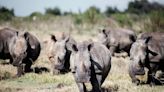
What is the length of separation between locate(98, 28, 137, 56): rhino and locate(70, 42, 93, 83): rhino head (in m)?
8.23

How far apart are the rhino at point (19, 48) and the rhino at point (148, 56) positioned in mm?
3345

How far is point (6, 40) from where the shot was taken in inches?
556

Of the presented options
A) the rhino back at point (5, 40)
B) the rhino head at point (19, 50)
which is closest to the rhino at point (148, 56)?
the rhino head at point (19, 50)

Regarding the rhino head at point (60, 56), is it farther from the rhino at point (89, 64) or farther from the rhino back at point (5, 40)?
the rhino at point (89, 64)


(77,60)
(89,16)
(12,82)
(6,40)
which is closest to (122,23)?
(89,16)

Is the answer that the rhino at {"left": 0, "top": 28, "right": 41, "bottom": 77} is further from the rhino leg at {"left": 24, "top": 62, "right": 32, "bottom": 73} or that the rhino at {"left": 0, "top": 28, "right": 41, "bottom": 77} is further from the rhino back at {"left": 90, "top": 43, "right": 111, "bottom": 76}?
the rhino back at {"left": 90, "top": 43, "right": 111, "bottom": 76}

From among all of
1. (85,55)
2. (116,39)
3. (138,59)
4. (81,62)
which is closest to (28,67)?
(138,59)

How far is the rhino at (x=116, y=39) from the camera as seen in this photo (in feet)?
59.1

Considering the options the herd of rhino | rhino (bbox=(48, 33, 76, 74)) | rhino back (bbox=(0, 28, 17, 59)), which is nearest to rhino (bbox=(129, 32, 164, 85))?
the herd of rhino

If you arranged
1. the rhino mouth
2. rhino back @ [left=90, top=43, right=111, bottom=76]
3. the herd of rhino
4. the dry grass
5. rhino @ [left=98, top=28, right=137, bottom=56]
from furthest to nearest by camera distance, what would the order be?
1. rhino @ [left=98, top=28, right=137, bottom=56]
2. the rhino mouth
3. the dry grass
4. rhino back @ [left=90, top=43, right=111, bottom=76]
5. the herd of rhino

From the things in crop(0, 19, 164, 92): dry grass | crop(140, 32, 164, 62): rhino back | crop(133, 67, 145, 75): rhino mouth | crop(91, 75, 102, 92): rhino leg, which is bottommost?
crop(0, 19, 164, 92): dry grass

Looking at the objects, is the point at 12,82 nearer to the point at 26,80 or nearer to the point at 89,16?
the point at 26,80

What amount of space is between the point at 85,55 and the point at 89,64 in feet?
0.84

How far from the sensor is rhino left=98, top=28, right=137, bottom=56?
18000 millimetres
